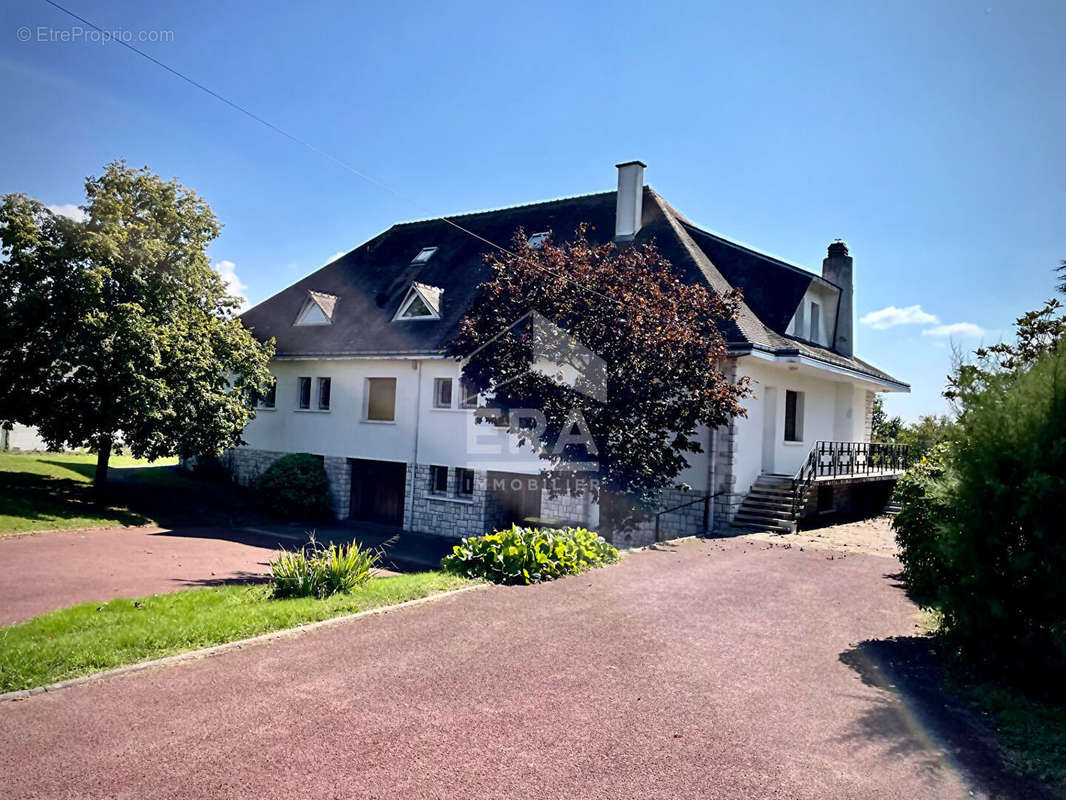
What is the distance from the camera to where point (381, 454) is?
21109 mm

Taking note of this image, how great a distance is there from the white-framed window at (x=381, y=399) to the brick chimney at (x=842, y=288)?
14.3m

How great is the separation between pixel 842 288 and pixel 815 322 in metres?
2.10

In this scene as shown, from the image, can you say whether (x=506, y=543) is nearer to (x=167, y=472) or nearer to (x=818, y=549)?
(x=818, y=549)

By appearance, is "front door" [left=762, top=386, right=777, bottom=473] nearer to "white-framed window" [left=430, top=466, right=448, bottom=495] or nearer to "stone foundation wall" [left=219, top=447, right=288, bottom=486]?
"white-framed window" [left=430, top=466, right=448, bottom=495]

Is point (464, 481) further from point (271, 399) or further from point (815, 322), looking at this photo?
point (815, 322)

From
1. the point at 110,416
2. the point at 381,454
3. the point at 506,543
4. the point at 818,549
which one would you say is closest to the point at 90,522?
the point at 110,416

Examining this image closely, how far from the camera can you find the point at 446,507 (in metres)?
19.8

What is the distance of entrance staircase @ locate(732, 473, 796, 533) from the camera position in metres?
16.0

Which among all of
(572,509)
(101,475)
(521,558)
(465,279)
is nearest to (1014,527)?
(521,558)

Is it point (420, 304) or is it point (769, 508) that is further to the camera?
point (420, 304)

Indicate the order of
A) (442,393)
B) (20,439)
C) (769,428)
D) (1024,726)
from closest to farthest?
1. (1024,726)
2. (769,428)
3. (442,393)
4. (20,439)

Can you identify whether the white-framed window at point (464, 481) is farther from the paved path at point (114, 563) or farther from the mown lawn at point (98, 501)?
the mown lawn at point (98, 501)

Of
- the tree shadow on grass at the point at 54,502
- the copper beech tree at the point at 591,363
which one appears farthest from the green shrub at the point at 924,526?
the tree shadow on grass at the point at 54,502

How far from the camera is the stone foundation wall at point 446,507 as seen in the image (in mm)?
19312
